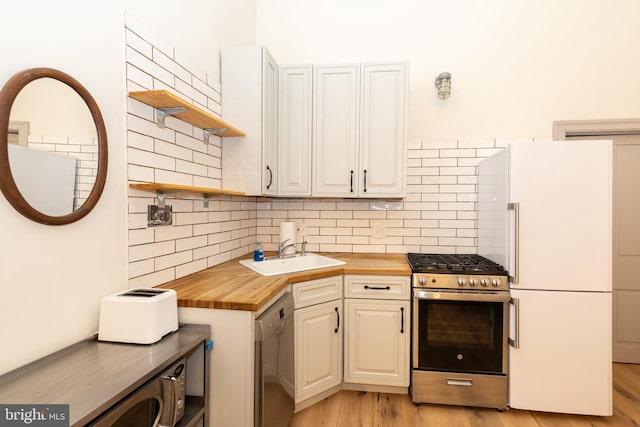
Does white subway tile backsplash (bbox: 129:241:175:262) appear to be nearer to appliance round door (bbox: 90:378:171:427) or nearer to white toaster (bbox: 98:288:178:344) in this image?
white toaster (bbox: 98:288:178:344)

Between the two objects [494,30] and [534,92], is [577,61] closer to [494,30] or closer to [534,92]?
[534,92]

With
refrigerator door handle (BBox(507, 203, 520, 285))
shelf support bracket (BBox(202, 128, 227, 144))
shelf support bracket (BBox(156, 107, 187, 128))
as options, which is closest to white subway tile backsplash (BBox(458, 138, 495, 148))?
refrigerator door handle (BBox(507, 203, 520, 285))

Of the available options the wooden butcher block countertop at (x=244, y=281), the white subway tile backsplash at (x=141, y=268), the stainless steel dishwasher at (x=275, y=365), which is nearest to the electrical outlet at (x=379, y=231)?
the wooden butcher block countertop at (x=244, y=281)

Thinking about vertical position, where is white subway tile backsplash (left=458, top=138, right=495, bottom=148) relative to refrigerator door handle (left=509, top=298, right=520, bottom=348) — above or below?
above

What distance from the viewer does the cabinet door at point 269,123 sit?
242cm

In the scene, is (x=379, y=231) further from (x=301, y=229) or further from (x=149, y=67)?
(x=149, y=67)

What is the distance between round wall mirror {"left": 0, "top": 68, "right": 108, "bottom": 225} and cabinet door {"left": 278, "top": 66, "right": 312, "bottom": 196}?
1.43 meters

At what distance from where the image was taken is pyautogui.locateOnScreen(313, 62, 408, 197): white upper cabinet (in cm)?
259

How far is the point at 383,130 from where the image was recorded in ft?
8.58

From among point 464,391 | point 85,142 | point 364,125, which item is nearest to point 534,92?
point 364,125

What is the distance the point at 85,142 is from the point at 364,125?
187 centimetres

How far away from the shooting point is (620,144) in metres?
2.93

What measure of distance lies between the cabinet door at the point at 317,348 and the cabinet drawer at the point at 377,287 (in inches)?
5.4

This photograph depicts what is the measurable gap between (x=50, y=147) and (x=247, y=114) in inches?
55.6
